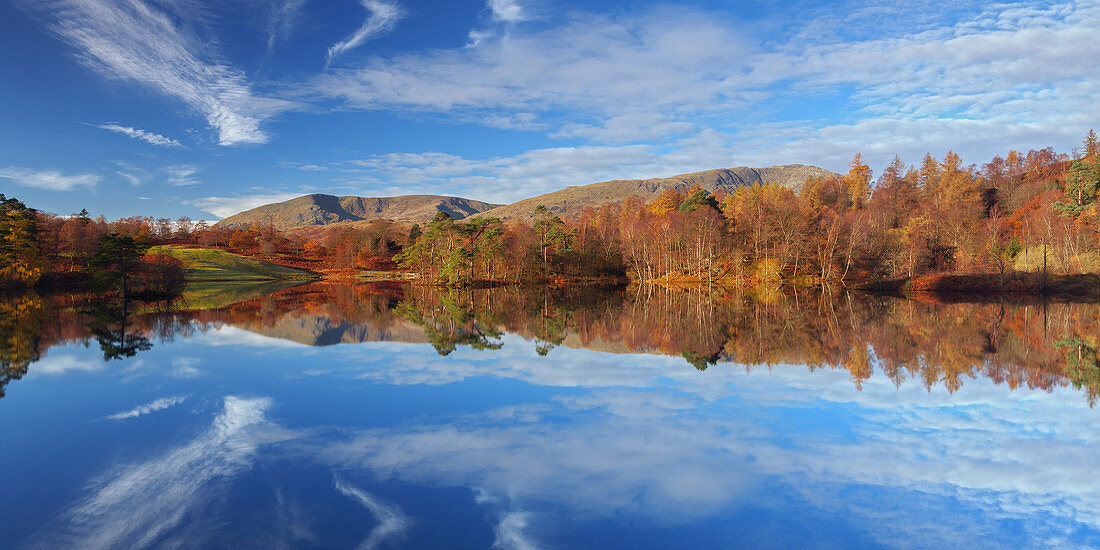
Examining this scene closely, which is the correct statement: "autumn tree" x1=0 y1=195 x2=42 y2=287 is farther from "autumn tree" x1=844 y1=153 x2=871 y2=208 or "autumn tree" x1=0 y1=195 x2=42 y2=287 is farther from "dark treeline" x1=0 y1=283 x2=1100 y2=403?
"autumn tree" x1=844 y1=153 x2=871 y2=208

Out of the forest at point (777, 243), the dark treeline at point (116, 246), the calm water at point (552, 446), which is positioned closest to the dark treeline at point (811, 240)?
the forest at point (777, 243)

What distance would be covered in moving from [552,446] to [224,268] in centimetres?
8633

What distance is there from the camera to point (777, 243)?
5822cm

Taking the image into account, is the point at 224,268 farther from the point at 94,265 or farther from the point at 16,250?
the point at 94,265

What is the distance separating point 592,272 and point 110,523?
206 feet

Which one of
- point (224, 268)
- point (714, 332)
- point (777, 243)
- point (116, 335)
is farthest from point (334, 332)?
point (224, 268)

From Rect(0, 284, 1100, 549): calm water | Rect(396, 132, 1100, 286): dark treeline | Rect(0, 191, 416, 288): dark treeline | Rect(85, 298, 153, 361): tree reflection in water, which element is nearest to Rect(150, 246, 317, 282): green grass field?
Rect(0, 191, 416, 288): dark treeline

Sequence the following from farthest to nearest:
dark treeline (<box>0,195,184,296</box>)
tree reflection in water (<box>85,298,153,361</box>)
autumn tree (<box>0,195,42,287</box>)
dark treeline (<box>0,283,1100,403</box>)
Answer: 1. autumn tree (<box>0,195,42,287</box>)
2. dark treeline (<box>0,195,184,296</box>)
3. tree reflection in water (<box>85,298,153,361</box>)
4. dark treeline (<box>0,283,1100,403</box>)

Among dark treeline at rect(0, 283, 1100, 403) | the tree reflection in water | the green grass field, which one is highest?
the green grass field

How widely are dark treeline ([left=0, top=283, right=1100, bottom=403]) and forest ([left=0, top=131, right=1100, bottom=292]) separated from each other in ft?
59.9

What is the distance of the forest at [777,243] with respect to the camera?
42750 mm

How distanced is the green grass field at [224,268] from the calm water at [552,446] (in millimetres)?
65196

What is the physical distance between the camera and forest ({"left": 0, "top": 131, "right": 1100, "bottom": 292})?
42.8 metres

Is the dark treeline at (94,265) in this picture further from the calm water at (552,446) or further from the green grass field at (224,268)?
the calm water at (552,446)
